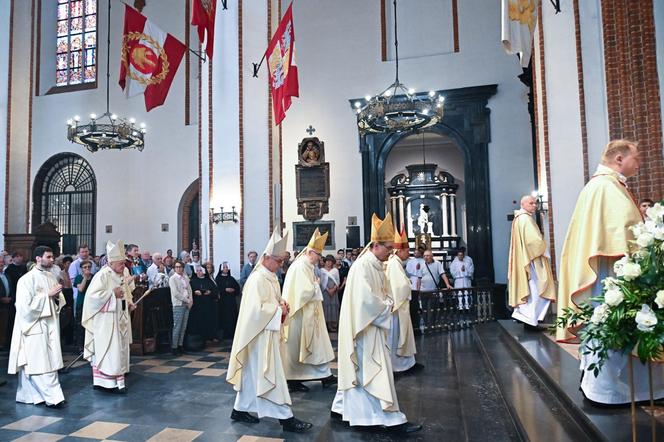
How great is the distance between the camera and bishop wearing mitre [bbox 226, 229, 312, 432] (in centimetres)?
430

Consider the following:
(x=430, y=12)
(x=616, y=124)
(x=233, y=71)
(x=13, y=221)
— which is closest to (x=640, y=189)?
(x=616, y=124)

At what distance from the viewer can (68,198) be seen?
57.4 feet

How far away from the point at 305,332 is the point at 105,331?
244 cm

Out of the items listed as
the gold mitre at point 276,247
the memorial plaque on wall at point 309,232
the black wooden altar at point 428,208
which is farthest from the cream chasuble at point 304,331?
the black wooden altar at point 428,208

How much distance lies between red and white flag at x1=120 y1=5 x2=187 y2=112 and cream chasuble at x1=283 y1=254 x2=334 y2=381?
6.43 metres

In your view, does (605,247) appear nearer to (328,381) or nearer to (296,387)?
(328,381)

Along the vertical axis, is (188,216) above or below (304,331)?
above

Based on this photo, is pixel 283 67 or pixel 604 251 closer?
pixel 604 251

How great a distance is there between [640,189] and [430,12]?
33.7 feet

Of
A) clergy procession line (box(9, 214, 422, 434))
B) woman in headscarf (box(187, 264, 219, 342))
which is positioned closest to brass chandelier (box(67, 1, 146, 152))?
woman in headscarf (box(187, 264, 219, 342))

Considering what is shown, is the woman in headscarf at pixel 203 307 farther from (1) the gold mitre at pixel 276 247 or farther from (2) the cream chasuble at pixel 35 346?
(1) the gold mitre at pixel 276 247

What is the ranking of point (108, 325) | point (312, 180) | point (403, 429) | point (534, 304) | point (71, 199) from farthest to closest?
point (71, 199) → point (312, 180) → point (534, 304) → point (108, 325) → point (403, 429)

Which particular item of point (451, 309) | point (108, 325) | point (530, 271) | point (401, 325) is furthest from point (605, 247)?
point (451, 309)

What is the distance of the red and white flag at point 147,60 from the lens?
1029 centimetres
